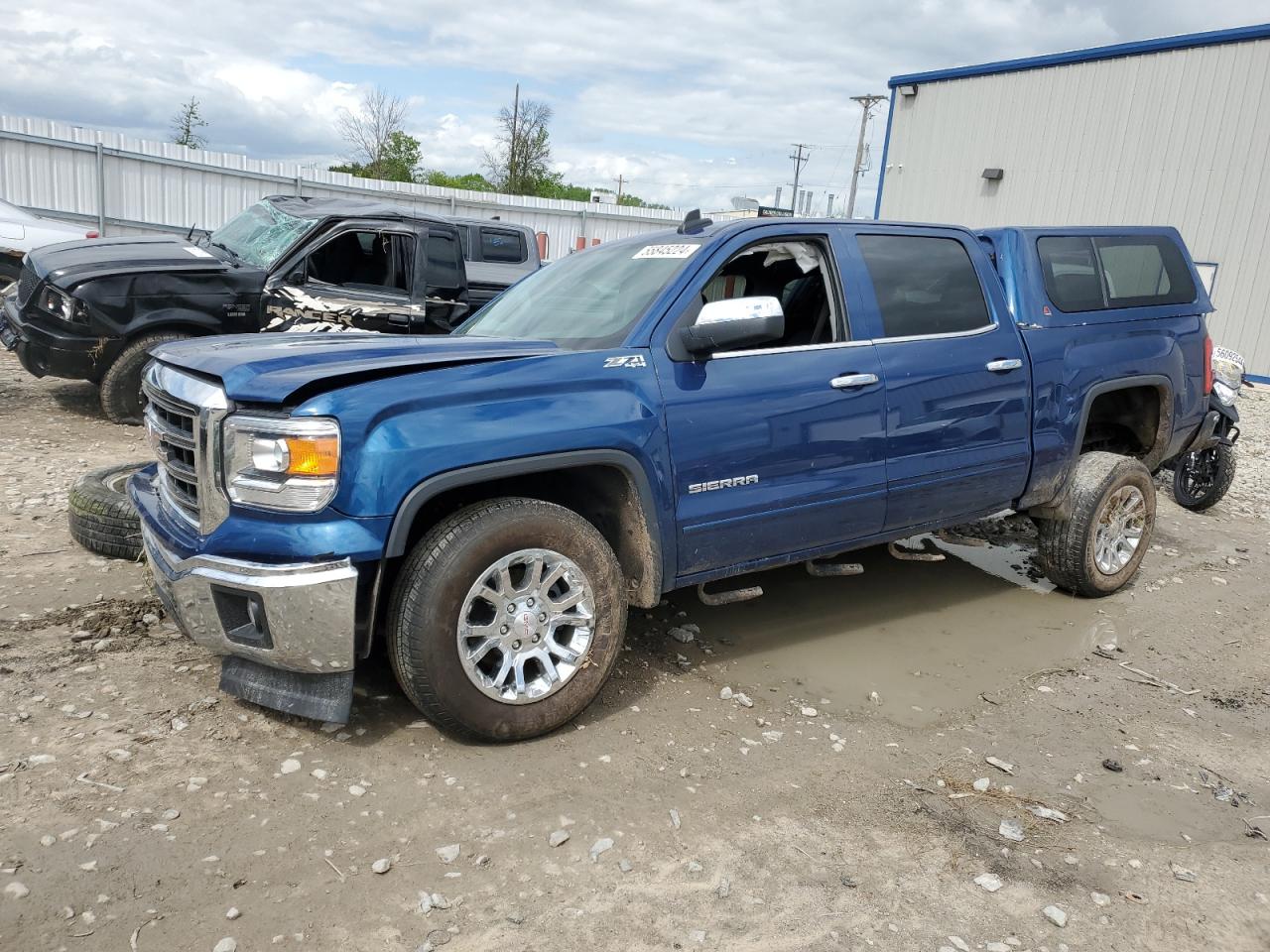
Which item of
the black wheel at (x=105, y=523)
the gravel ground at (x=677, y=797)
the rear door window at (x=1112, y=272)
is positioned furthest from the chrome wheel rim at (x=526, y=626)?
the rear door window at (x=1112, y=272)

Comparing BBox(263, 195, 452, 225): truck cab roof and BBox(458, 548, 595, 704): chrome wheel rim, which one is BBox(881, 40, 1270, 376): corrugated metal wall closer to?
BBox(263, 195, 452, 225): truck cab roof

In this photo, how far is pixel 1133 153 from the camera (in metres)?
16.2

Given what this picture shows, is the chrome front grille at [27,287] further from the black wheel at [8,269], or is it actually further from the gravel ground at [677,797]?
the black wheel at [8,269]

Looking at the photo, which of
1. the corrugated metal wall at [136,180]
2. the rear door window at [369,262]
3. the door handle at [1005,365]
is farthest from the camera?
the corrugated metal wall at [136,180]

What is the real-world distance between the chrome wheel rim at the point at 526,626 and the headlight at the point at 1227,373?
20.5 feet

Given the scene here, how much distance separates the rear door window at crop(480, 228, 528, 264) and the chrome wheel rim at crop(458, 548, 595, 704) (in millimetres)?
9861

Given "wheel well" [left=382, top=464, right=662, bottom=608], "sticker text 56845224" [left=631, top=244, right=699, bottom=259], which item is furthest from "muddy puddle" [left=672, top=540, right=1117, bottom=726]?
"sticker text 56845224" [left=631, top=244, right=699, bottom=259]

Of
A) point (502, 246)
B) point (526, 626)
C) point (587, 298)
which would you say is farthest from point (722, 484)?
point (502, 246)

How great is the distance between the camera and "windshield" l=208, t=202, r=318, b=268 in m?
8.25

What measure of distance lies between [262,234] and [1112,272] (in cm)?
677

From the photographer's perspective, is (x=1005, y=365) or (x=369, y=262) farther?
(x=369, y=262)

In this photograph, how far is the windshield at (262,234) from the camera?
27.1 ft

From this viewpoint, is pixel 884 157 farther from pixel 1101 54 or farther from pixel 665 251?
pixel 665 251

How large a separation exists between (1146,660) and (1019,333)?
1759 mm
